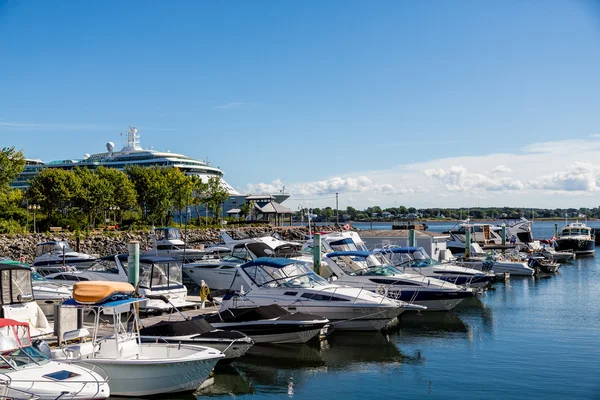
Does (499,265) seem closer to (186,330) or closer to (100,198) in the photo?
(186,330)

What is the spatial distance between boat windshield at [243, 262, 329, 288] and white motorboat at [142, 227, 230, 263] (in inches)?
658

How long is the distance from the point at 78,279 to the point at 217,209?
155ft

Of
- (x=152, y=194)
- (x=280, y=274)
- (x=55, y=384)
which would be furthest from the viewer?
(x=152, y=194)

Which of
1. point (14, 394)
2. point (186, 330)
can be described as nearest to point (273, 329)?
point (186, 330)

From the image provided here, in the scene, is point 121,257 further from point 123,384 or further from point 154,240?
point 154,240

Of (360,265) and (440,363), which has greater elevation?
(360,265)

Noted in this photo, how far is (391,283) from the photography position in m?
25.5

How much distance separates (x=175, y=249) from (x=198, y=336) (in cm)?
2806

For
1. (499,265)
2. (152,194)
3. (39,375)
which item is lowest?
(499,265)

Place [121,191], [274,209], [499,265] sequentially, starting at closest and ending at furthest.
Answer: [499,265] < [121,191] < [274,209]

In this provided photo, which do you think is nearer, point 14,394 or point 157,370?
point 14,394

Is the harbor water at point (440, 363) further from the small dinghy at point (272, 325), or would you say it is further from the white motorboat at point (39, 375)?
the white motorboat at point (39, 375)

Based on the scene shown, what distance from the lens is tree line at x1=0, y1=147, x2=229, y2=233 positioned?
6212cm

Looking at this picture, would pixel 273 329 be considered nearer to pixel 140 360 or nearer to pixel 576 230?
pixel 140 360
